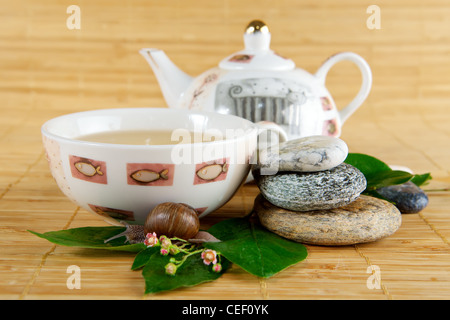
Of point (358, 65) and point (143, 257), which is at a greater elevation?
point (358, 65)

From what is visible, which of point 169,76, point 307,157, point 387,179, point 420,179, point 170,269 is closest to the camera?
point 170,269

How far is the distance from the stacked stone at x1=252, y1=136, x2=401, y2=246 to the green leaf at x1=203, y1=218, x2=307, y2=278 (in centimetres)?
2

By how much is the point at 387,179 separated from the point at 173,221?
33cm

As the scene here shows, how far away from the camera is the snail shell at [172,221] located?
667 mm

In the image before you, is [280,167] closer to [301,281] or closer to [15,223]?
[301,281]

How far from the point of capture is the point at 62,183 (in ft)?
2.40

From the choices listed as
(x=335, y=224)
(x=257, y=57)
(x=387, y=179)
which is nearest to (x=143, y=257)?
(x=335, y=224)

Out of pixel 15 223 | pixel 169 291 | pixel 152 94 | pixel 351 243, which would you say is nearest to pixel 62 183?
pixel 15 223

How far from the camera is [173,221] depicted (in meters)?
0.67

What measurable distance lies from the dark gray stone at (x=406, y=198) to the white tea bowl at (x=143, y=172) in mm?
227

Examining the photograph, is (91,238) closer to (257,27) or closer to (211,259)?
(211,259)

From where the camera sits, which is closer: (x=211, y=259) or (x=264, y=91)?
(x=211, y=259)

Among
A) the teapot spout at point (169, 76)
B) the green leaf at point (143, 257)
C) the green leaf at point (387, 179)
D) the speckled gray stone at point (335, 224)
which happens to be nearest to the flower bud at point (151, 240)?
the green leaf at point (143, 257)

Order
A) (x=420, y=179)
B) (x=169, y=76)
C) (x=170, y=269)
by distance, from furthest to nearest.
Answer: (x=169, y=76), (x=420, y=179), (x=170, y=269)
